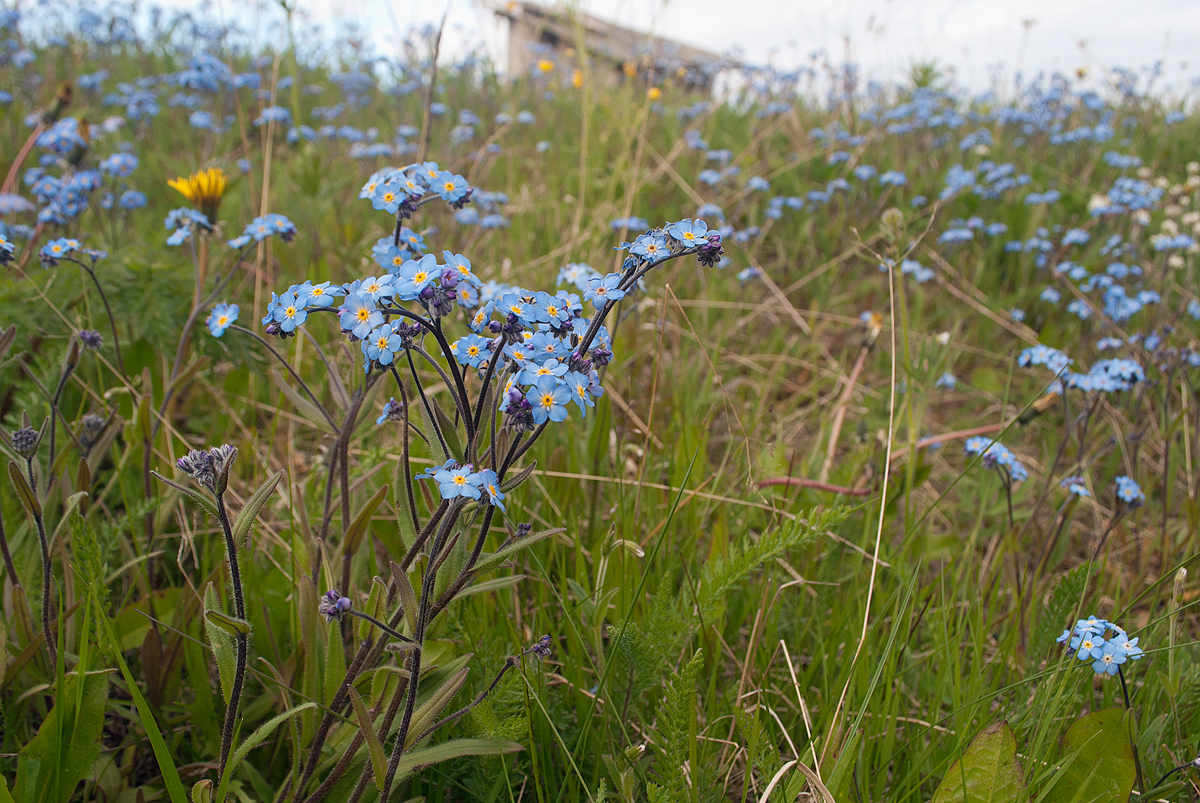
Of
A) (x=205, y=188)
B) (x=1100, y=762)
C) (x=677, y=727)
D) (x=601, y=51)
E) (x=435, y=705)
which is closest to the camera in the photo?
(x=435, y=705)

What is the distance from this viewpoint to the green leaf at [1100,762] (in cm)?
175

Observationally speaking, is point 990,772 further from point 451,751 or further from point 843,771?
A: point 451,751

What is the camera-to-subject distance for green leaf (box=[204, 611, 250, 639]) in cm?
138

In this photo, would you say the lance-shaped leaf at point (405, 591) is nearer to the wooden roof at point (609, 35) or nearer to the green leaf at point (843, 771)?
the green leaf at point (843, 771)

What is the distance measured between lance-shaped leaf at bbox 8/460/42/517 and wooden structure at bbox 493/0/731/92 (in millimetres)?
3947

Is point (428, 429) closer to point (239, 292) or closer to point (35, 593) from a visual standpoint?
point (35, 593)

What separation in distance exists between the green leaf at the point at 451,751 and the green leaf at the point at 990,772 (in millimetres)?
956

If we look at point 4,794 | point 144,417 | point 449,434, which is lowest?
point 4,794

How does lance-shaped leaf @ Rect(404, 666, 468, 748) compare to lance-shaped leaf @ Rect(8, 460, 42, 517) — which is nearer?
lance-shaped leaf @ Rect(404, 666, 468, 748)

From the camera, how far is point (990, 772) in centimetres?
167

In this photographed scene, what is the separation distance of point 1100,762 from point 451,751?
143cm

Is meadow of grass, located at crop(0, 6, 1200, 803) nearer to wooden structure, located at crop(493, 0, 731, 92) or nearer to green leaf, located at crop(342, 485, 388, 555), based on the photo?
green leaf, located at crop(342, 485, 388, 555)

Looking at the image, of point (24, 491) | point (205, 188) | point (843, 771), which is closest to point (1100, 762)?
point (843, 771)

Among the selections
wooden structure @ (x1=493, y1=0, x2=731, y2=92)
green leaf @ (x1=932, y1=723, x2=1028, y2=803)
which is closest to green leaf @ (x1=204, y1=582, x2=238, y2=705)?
green leaf @ (x1=932, y1=723, x2=1028, y2=803)
